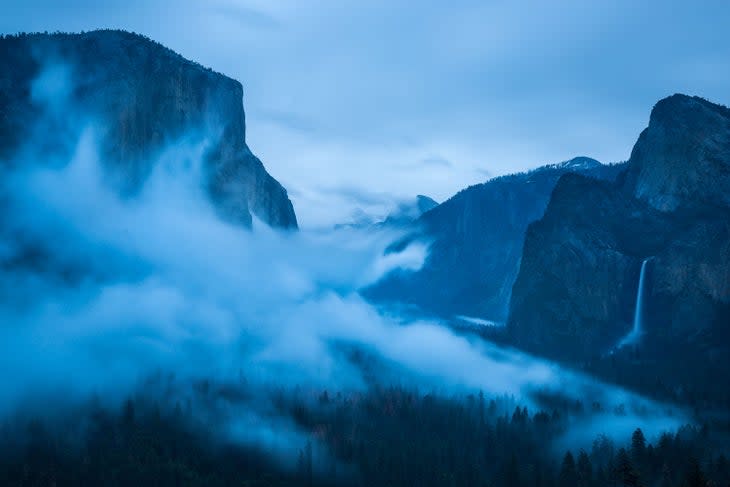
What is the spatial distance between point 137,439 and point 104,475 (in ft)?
65.5

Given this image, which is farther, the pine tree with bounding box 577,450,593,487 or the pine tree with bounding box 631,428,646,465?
the pine tree with bounding box 631,428,646,465

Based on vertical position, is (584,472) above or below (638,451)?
below

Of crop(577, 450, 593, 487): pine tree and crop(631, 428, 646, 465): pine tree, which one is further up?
crop(631, 428, 646, 465): pine tree

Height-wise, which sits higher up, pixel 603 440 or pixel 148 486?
pixel 603 440

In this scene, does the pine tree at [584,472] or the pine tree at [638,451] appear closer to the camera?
the pine tree at [584,472]

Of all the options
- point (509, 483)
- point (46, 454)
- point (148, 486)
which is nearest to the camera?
point (509, 483)

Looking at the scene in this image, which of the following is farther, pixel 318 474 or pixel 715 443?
pixel 318 474

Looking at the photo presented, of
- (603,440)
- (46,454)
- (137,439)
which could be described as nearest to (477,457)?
(603,440)

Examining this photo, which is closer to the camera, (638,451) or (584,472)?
(584,472)

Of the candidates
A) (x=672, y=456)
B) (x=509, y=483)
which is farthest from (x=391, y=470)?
(x=672, y=456)

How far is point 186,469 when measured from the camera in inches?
7500

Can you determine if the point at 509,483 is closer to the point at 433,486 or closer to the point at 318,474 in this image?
the point at 433,486

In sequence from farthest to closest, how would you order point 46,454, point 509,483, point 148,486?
point 46,454
point 148,486
point 509,483

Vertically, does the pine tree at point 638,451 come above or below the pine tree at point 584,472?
above
